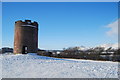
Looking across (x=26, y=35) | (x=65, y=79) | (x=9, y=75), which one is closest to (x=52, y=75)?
(x=65, y=79)

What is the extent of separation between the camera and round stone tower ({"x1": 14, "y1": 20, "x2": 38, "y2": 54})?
21.7 metres

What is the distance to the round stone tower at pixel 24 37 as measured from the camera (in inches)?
853

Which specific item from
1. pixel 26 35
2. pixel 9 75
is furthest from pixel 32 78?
pixel 26 35

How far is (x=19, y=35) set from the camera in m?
21.8

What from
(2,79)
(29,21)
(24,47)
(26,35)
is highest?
(29,21)

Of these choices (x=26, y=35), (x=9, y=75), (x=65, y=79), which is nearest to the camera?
(x=65, y=79)

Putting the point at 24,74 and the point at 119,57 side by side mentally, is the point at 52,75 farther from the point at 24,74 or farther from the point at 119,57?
the point at 119,57

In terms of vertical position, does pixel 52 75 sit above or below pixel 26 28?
below

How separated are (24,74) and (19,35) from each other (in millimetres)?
14363

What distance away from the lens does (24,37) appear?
2161 centimetres

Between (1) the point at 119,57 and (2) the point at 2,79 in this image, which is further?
(1) the point at 119,57

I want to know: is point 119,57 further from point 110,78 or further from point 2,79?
point 2,79

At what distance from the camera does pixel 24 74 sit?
8.30 metres

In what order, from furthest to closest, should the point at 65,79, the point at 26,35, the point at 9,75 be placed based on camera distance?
the point at 26,35 → the point at 9,75 → the point at 65,79
